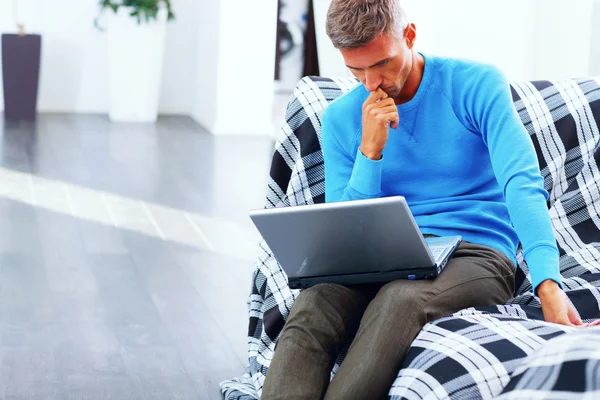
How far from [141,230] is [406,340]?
2344mm

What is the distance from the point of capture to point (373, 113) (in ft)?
6.42

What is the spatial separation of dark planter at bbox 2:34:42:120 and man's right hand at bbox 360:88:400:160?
507 cm

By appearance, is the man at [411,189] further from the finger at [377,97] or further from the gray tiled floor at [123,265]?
the gray tiled floor at [123,265]

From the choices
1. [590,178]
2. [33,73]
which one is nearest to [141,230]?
[590,178]

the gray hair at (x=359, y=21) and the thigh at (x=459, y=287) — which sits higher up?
the gray hair at (x=359, y=21)

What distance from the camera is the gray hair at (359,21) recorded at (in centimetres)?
189

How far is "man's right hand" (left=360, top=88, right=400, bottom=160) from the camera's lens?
195cm

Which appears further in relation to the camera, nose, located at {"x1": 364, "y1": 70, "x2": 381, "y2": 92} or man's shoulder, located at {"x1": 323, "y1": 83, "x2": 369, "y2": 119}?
man's shoulder, located at {"x1": 323, "y1": 83, "x2": 369, "y2": 119}

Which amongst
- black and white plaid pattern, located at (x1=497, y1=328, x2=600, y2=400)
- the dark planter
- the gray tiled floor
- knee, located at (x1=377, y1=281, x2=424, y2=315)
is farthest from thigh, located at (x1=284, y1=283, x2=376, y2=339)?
the dark planter

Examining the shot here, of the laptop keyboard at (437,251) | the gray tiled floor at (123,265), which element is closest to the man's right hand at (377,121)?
the laptop keyboard at (437,251)

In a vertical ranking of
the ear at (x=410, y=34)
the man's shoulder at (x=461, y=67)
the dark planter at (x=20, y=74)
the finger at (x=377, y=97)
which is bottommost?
the dark planter at (x=20, y=74)

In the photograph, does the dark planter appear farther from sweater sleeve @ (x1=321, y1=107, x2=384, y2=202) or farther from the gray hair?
the gray hair

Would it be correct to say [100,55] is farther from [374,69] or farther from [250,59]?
[374,69]

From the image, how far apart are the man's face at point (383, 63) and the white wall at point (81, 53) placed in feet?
17.4
